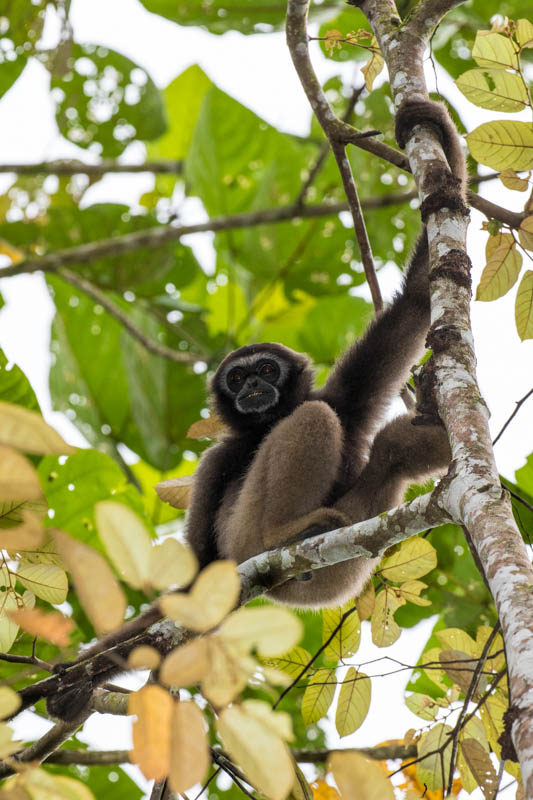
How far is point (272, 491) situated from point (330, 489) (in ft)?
1.31

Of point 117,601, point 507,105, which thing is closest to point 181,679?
A: point 117,601

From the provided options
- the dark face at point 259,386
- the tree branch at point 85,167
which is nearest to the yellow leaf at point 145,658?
the dark face at point 259,386

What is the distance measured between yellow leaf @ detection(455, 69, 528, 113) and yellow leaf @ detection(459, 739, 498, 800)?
2864 mm

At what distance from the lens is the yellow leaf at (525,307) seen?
3.82m

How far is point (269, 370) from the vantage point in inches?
243

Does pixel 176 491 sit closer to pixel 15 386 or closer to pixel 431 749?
pixel 15 386

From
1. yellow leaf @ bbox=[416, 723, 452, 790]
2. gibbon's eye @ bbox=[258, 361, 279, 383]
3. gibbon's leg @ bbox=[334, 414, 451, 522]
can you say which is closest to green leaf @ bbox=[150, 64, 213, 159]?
gibbon's eye @ bbox=[258, 361, 279, 383]

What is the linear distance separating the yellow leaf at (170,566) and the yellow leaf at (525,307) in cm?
244

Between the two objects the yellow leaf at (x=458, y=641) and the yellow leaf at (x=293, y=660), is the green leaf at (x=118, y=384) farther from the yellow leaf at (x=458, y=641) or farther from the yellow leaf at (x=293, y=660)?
the yellow leaf at (x=458, y=641)

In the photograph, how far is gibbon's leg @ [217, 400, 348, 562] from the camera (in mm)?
4797

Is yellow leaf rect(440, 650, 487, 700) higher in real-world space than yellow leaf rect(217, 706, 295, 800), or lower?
lower

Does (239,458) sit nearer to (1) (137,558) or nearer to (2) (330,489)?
(2) (330,489)

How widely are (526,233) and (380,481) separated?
1727 millimetres

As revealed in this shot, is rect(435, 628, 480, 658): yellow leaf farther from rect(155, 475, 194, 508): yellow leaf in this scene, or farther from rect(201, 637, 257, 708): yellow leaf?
rect(201, 637, 257, 708): yellow leaf
